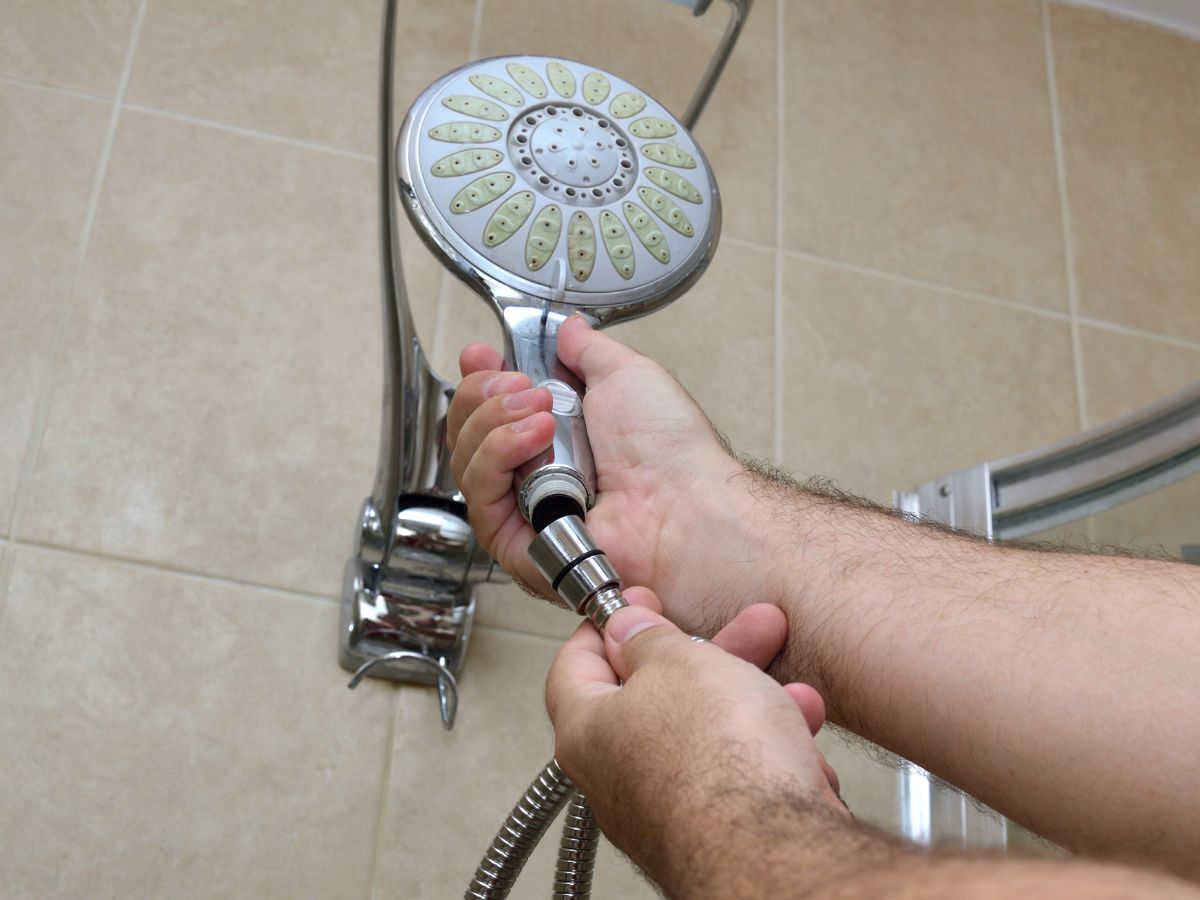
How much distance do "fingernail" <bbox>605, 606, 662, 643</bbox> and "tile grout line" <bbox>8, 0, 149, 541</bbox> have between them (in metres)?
0.46

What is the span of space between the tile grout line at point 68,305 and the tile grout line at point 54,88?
0.04 feet

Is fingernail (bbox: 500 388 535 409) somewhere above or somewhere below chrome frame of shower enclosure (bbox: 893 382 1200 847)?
above

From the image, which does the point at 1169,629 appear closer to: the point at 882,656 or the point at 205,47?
the point at 882,656

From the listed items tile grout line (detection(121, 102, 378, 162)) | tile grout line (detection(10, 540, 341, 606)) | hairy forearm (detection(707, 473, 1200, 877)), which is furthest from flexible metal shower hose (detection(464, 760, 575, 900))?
tile grout line (detection(121, 102, 378, 162))

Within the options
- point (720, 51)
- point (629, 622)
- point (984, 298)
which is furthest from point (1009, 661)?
point (984, 298)

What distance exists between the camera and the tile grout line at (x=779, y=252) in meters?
0.99

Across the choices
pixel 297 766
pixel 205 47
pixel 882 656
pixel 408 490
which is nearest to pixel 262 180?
pixel 205 47

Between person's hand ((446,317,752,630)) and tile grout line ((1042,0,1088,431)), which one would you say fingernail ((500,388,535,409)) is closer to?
person's hand ((446,317,752,630))

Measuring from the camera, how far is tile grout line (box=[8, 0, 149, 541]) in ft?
2.71

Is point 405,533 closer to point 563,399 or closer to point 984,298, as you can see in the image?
point 563,399

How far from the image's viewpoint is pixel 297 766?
798 mm

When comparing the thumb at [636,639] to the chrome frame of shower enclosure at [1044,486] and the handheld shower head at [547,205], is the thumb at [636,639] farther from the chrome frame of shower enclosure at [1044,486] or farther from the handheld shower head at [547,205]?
the chrome frame of shower enclosure at [1044,486]

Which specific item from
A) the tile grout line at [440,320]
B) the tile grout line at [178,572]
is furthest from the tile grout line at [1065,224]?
the tile grout line at [178,572]

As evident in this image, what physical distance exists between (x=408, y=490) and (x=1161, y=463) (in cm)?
47
